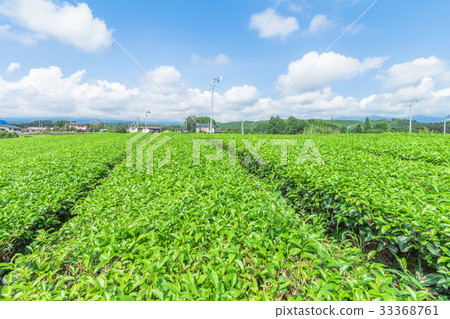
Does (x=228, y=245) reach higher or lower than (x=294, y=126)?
lower

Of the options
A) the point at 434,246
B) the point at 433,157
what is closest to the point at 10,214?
the point at 434,246

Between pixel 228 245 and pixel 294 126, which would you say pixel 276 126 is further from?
pixel 228 245

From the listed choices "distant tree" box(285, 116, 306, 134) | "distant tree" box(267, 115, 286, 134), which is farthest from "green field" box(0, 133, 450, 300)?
"distant tree" box(267, 115, 286, 134)

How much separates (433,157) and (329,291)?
21.4ft

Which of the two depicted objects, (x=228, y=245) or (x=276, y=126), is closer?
(x=228, y=245)

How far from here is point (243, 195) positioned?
9.20ft

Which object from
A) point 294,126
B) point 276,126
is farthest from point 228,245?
point 276,126

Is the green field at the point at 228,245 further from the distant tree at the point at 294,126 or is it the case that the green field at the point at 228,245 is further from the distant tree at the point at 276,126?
the distant tree at the point at 276,126

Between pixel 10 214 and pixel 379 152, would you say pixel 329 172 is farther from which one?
pixel 379 152

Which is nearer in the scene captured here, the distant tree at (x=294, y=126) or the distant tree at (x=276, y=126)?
the distant tree at (x=294, y=126)

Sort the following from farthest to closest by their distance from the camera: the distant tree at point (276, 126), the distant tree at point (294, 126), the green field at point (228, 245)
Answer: the distant tree at point (276, 126) → the distant tree at point (294, 126) → the green field at point (228, 245)

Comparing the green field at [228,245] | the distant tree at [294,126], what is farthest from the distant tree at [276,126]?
the green field at [228,245]

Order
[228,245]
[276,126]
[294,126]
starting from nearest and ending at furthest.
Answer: [228,245] → [294,126] → [276,126]

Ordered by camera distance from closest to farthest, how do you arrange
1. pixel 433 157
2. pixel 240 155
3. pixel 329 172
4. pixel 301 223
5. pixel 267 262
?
pixel 267 262, pixel 301 223, pixel 329 172, pixel 433 157, pixel 240 155
